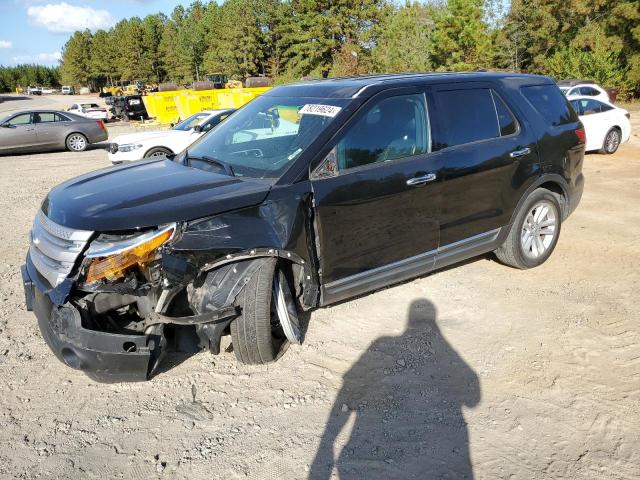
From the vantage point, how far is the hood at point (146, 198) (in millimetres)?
2975

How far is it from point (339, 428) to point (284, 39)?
55995mm

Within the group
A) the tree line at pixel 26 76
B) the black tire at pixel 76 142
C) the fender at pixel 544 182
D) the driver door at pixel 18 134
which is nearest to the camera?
the fender at pixel 544 182

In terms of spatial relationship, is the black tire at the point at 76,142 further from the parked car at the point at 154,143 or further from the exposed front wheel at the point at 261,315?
the exposed front wheel at the point at 261,315

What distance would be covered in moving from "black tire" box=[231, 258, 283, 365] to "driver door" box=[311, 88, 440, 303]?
0.43 m

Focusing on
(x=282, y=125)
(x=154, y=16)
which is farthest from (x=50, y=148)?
(x=154, y=16)

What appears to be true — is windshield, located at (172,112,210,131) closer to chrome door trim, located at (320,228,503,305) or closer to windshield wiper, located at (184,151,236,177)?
windshield wiper, located at (184,151,236,177)

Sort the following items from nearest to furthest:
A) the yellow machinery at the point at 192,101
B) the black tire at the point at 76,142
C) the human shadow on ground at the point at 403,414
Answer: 1. the human shadow on ground at the point at 403,414
2. the black tire at the point at 76,142
3. the yellow machinery at the point at 192,101

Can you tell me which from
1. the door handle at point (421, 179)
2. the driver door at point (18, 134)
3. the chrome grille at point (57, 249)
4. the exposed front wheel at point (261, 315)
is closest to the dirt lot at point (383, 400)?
the exposed front wheel at point (261, 315)

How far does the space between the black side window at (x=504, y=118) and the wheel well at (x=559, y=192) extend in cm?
75

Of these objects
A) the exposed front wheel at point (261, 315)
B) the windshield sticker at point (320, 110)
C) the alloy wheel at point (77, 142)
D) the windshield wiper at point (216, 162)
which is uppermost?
the windshield sticker at point (320, 110)

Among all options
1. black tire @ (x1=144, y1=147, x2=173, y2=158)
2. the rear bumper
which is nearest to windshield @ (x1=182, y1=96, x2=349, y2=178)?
the rear bumper

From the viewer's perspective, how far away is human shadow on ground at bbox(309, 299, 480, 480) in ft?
8.73

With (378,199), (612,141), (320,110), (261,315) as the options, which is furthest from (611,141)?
(261,315)

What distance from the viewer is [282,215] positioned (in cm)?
329
